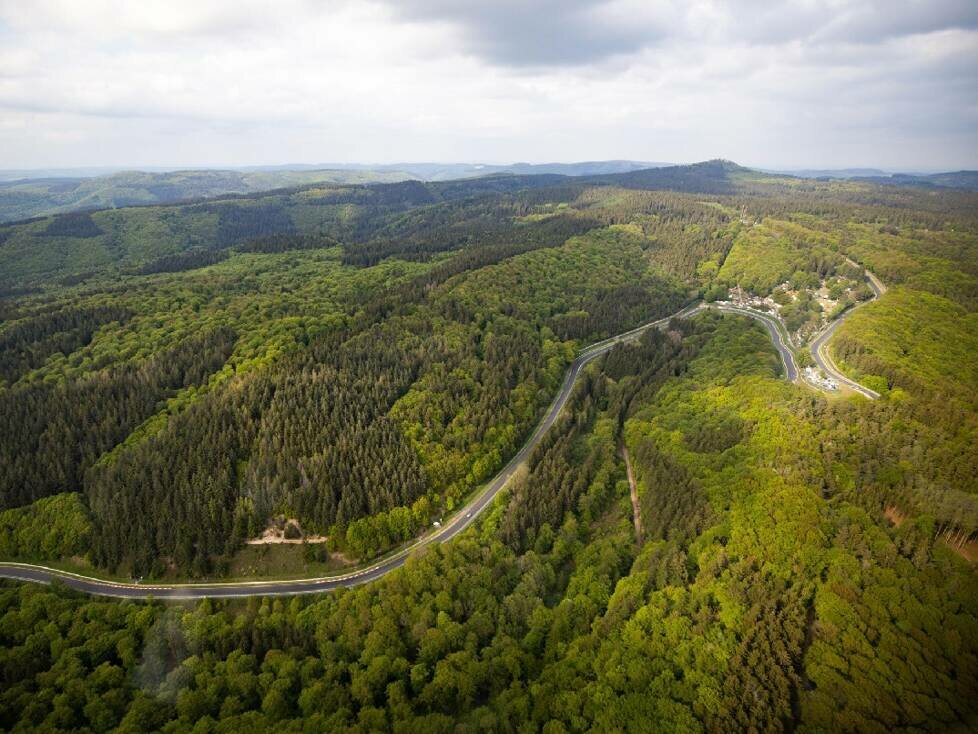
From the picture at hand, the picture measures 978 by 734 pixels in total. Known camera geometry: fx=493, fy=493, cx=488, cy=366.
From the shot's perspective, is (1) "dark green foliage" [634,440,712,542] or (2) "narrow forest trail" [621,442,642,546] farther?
(2) "narrow forest trail" [621,442,642,546]

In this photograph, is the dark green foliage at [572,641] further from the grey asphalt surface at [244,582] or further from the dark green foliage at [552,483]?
the grey asphalt surface at [244,582]

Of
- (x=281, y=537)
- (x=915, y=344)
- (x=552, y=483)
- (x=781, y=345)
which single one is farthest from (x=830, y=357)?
(x=281, y=537)

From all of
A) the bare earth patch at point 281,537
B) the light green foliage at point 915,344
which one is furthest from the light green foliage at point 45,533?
the light green foliage at point 915,344

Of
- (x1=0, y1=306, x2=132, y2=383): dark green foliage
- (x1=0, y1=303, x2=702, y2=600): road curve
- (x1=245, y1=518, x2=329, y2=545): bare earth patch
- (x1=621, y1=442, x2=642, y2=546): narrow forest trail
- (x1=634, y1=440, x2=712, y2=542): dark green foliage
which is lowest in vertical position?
(x1=0, y1=303, x2=702, y2=600): road curve

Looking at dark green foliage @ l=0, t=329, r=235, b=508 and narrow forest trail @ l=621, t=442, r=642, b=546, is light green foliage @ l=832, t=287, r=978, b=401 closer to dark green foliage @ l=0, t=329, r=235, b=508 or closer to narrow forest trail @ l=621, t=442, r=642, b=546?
narrow forest trail @ l=621, t=442, r=642, b=546

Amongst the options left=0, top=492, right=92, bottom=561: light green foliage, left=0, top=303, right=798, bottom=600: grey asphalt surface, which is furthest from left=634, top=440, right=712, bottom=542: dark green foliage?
left=0, top=492, right=92, bottom=561: light green foliage

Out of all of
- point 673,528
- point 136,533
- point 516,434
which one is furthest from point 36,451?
point 673,528

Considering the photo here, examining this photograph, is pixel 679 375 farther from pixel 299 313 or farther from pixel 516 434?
pixel 299 313
